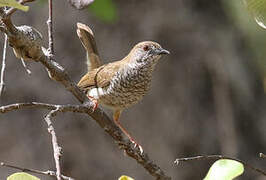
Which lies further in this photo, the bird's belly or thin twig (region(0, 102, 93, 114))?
the bird's belly

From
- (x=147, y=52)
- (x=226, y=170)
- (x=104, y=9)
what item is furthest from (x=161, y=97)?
(x=226, y=170)

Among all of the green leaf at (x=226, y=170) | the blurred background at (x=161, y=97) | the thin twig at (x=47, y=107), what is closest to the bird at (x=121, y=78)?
the blurred background at (x=161, y=97)

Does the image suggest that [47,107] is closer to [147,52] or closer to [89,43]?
[89,43]

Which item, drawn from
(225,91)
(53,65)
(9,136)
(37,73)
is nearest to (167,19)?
(225,91)

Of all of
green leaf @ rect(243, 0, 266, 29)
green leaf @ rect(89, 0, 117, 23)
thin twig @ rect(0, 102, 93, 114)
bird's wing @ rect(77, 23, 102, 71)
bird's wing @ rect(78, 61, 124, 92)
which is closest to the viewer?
green leaf @ rect(243, 0, 266, 29)

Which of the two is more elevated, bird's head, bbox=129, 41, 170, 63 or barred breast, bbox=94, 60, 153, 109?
bird's head, bbox=129, 41, 170, 63

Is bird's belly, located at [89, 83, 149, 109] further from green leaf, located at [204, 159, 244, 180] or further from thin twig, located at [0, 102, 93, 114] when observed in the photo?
green leaf, located at [204, 159, 244, 180]

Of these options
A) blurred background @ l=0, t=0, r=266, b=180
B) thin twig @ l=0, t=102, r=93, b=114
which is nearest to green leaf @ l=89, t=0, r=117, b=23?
thin twig @ l=0, t=102, r=93, b=114

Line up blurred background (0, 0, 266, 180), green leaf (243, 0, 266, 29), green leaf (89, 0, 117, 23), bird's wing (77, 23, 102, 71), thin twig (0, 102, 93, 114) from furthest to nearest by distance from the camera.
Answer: blurred background (0, 0, 266, 180), bird's wing (77, 23, 102, 71), green leaf (89, 0, 117, 23), thin twig (0, 102, 93, 114), green leaf (243, 0, 266, 29)

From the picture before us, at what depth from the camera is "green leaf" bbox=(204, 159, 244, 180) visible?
5.14 feet

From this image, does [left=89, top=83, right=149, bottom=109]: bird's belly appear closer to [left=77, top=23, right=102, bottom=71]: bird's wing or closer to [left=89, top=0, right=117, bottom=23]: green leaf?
[left=77, top=23, right=102, bottom=71]: bird's wing

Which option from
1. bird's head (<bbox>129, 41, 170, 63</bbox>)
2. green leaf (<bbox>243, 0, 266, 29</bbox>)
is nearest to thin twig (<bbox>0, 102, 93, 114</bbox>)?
green leaf (<bbox>243, 0, 266, 29</bbox>)

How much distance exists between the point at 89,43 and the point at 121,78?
344mm

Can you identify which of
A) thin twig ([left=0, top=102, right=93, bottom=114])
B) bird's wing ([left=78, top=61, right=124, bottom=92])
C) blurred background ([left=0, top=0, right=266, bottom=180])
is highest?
thin twig ([left=0, top=102, right=93, bottom=114])
